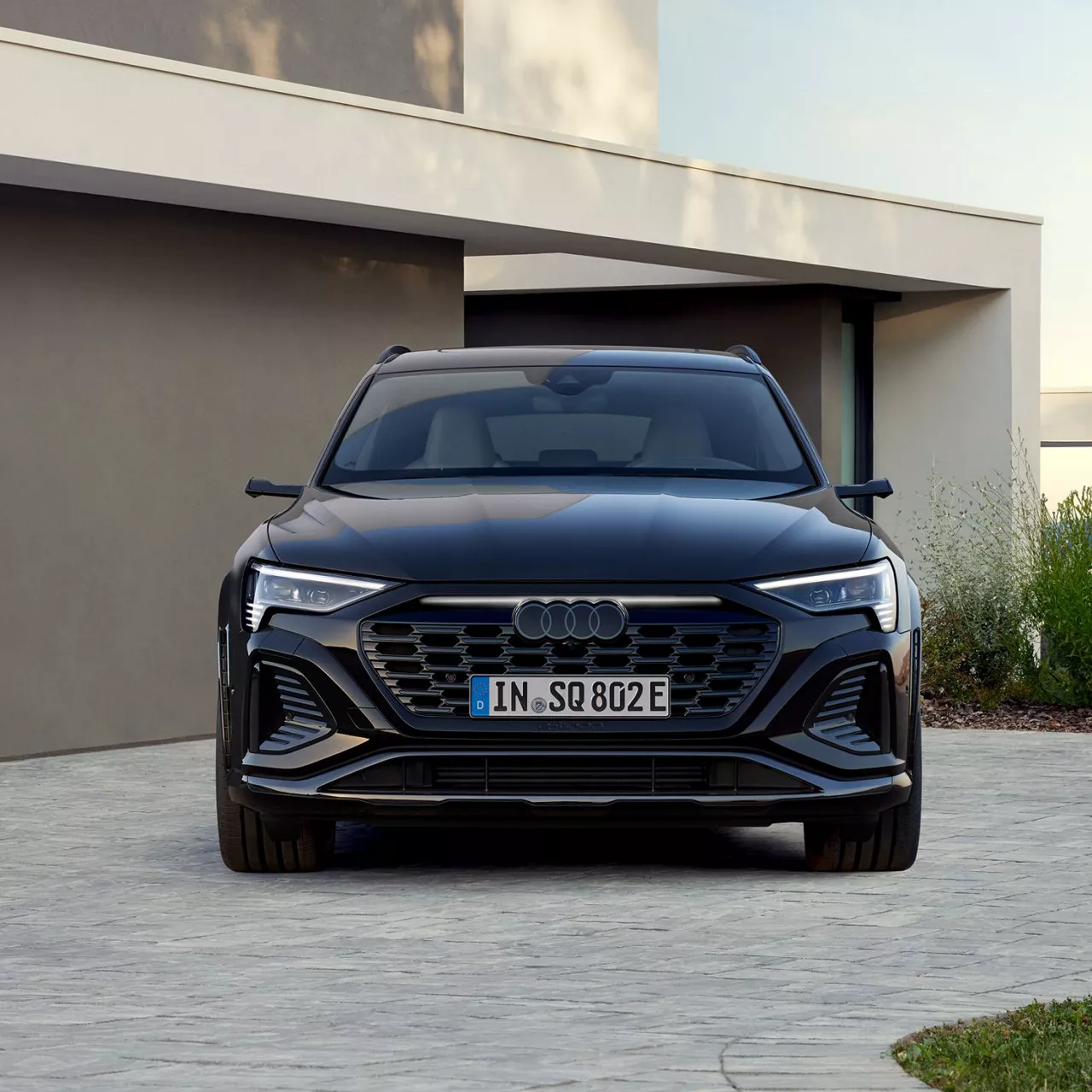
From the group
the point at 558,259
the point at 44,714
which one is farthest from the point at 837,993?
the point at 558,259

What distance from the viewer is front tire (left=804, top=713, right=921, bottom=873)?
6.79m

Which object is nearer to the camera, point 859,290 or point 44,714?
point 44,714

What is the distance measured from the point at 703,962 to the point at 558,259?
14236 mm

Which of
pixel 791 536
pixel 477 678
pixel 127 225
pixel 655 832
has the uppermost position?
pixel 127 225

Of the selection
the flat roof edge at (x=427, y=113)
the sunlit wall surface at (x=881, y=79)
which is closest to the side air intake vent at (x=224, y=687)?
the flat roof edge at (x=427, y=113)

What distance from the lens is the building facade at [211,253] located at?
11.2 metres

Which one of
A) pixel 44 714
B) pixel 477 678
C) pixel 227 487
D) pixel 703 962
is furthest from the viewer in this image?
pixel 227 487

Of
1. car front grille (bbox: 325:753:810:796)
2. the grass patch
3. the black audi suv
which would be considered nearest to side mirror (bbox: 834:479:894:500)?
the black audi suv

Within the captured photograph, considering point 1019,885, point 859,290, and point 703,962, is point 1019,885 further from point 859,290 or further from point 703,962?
A: point 859,290

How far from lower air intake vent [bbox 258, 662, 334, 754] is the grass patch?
2509mm

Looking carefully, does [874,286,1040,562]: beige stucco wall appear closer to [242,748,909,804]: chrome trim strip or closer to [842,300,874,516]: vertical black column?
[842,300,874,516]: vertical black column

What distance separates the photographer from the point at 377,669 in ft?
20.7

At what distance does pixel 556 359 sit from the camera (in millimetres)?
8141

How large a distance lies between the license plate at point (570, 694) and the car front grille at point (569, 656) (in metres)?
0.02
